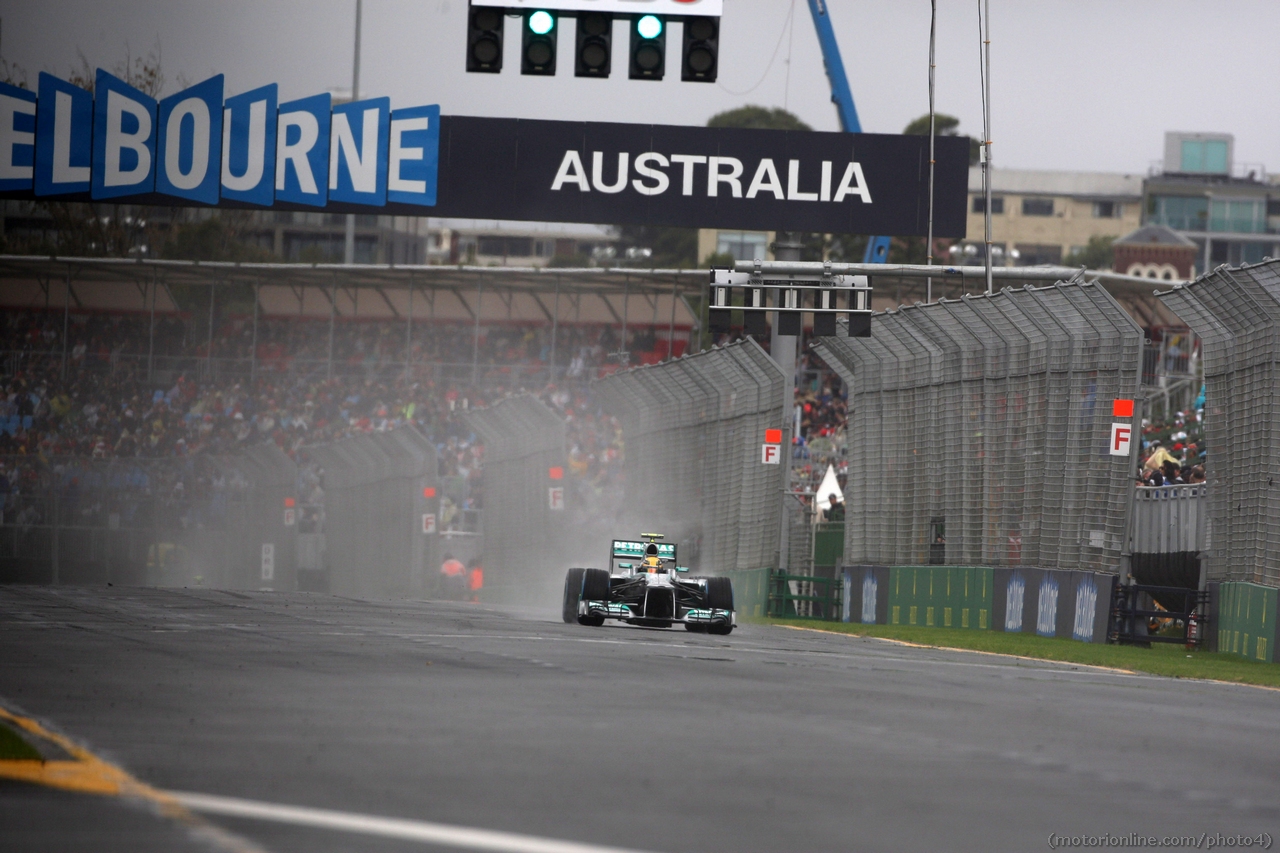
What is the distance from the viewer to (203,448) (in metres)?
44.8

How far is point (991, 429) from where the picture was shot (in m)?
24.1

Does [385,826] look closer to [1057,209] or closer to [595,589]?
[595,589]

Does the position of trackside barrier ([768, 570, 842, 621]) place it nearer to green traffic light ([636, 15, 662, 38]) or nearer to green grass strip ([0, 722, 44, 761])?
green traffic light ([636, 15, 662, 38])

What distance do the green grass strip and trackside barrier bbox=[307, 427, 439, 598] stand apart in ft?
93.2

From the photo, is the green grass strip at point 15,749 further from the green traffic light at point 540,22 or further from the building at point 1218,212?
the building at point 1218,212

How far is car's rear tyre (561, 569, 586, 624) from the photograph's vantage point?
66.9 feet

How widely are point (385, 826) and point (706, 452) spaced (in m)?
26.9

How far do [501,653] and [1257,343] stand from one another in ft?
27.7

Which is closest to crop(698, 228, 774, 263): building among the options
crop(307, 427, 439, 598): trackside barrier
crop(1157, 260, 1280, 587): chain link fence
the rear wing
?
crop(307, 427, 439, 598): trackside barrier

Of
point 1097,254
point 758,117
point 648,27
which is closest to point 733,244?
point 758,117

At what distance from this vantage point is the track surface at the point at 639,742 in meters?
6.25

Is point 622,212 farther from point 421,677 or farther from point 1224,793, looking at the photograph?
point 1224,793

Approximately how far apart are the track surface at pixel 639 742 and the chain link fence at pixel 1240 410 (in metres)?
4.19

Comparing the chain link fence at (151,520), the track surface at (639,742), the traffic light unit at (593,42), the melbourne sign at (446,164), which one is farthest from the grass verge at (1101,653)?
the chain link fence at (151,520)
